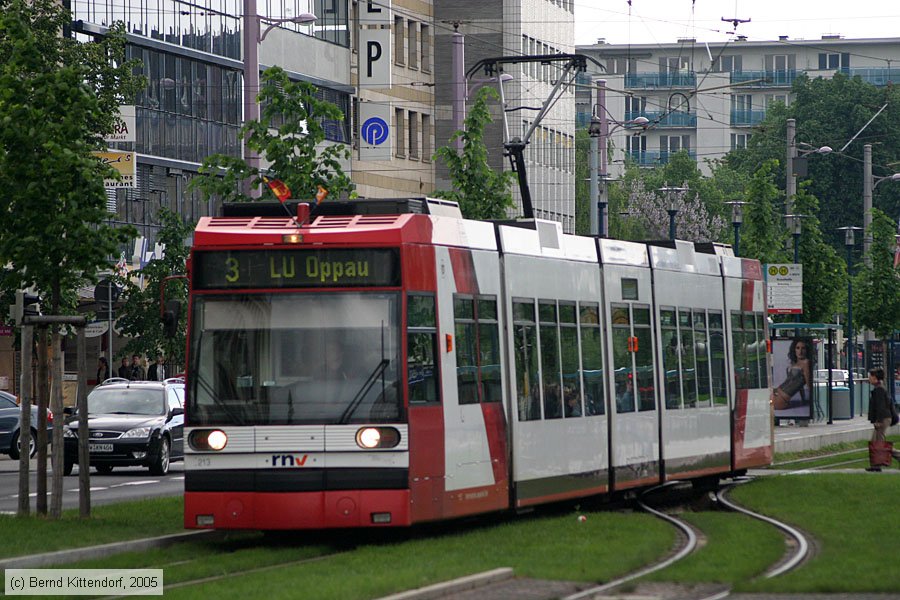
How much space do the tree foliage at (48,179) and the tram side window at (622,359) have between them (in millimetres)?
5367

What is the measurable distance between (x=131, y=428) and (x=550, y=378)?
46.5 feet

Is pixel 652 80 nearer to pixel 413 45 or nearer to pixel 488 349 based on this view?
pixel 413 45

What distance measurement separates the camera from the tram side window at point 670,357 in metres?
23.7

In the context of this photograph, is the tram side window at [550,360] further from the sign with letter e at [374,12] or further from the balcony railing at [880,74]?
the balcony railing at [880,74]

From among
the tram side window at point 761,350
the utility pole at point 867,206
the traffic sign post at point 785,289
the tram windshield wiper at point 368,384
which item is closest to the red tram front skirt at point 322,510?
the tram windshield wiper at point 368,384

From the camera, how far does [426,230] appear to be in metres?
17.5

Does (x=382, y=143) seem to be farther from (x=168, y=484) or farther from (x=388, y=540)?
(x=388, y=540)

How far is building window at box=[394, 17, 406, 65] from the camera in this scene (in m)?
66.9

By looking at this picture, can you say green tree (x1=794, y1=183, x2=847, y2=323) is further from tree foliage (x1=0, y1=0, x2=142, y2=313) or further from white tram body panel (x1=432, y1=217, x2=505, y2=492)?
white tram body panel (x1=432, y1=217, x2=505, y2=492)

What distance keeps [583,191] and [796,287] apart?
186 feet

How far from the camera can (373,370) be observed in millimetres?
16828

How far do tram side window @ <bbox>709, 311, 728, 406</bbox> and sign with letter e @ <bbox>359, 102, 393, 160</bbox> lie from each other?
103 ft

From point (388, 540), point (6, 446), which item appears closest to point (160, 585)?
point (388, 540)

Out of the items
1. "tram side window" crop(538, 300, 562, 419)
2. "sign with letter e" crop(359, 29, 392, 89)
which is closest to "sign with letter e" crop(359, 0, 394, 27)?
"sign with letter e" crop(359, 29, 392, 89)
